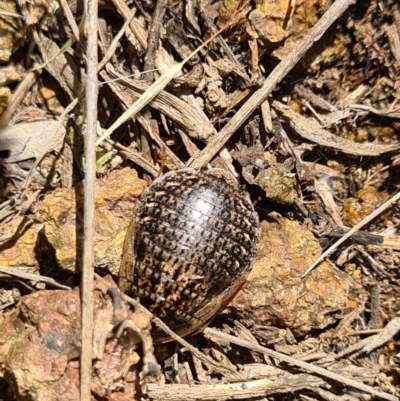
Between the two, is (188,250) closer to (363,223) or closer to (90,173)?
(90,173)

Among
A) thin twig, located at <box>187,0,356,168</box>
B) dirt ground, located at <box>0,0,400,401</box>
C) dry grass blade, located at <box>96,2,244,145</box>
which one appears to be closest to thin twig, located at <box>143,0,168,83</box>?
dirt ground, located at <box>0,0,400,401</box>

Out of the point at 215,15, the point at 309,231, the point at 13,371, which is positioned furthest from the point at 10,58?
the point at 309,231

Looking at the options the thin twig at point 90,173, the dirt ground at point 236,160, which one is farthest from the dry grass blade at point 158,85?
the thin twig at point 90,173

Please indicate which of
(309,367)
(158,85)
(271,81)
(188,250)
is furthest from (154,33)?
(309,367)

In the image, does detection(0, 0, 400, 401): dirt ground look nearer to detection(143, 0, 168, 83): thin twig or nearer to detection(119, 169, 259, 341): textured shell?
detection(143, 0, 168, 83): thin twig

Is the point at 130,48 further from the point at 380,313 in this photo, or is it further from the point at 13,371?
the point at 380,313

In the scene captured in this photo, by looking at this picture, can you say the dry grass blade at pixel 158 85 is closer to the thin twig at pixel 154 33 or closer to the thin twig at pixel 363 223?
the thin twig at pixel 154 33

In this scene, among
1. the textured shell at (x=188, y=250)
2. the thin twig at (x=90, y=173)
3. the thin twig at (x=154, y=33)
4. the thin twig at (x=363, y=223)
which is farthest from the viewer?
the thin twig at (x=363, y=223)
